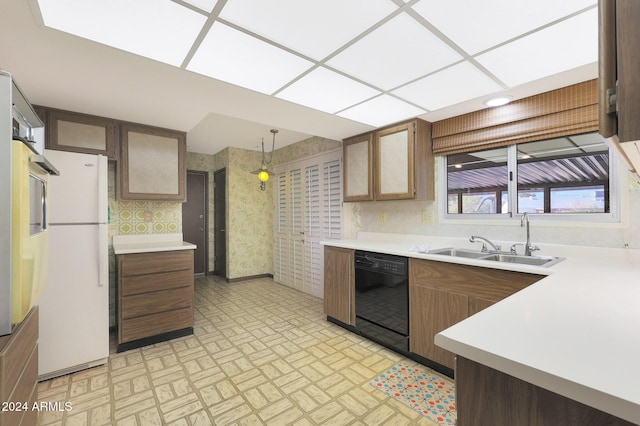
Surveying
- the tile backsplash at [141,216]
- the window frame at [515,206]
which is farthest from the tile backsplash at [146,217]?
the window frame at [515,206]

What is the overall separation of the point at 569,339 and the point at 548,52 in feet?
5.84

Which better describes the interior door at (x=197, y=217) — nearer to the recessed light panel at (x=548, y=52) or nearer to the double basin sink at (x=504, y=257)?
the double basin sink at (x=504, y=257)

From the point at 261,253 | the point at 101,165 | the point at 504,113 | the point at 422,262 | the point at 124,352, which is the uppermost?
the point at 504,113

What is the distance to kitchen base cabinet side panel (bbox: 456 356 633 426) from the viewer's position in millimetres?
610

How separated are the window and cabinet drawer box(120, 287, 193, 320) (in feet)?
9.56

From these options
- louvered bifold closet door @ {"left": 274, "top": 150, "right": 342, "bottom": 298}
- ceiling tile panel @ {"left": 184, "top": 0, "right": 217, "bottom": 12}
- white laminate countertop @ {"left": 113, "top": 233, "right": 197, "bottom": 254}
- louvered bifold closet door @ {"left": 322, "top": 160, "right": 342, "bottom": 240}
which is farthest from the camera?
louvered bifold closet door @ {"left": 274, "top": 150, "right": 342, "bottom": 298}

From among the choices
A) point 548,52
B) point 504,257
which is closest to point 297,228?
point 504,257

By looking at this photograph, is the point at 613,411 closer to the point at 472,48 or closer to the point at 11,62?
the point at 472,48

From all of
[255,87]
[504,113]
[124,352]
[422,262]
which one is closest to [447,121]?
[504,113]

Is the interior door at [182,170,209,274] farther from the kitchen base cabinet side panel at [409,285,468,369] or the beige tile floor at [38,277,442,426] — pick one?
the kitchen base cabinet side panel at [409,285,468,369]

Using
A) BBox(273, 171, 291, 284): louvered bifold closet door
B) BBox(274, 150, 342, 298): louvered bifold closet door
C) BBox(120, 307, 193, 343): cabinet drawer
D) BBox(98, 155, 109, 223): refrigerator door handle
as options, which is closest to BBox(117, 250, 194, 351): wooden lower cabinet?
BBox(120, 307, 193, 343): cabinet drawer

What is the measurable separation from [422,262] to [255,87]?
1.95 meters

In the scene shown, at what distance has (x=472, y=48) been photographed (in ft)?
5.45

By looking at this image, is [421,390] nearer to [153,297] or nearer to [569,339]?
[569,339]
